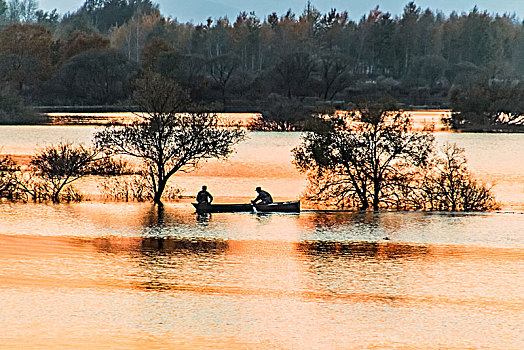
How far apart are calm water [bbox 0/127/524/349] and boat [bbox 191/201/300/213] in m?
0.47

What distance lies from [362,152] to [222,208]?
32.4 ft

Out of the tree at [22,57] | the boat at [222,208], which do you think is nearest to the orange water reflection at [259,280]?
the boat at [222,208]

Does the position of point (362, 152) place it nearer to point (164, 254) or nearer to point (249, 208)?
point (249, 208)

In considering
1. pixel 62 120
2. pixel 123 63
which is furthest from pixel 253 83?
pixel 62 120

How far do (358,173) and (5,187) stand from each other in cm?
2217

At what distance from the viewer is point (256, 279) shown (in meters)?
34.7

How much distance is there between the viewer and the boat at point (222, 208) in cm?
5109

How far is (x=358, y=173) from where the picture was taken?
182 feet

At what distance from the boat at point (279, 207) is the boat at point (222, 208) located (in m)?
0.56

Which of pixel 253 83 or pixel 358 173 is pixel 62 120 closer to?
pixel 253 83

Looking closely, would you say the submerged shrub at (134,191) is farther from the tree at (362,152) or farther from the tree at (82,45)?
the tree at (82,45)

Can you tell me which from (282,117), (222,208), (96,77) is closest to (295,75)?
(282,117)

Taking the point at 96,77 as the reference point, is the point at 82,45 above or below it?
above

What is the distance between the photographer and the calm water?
87.2 ft
